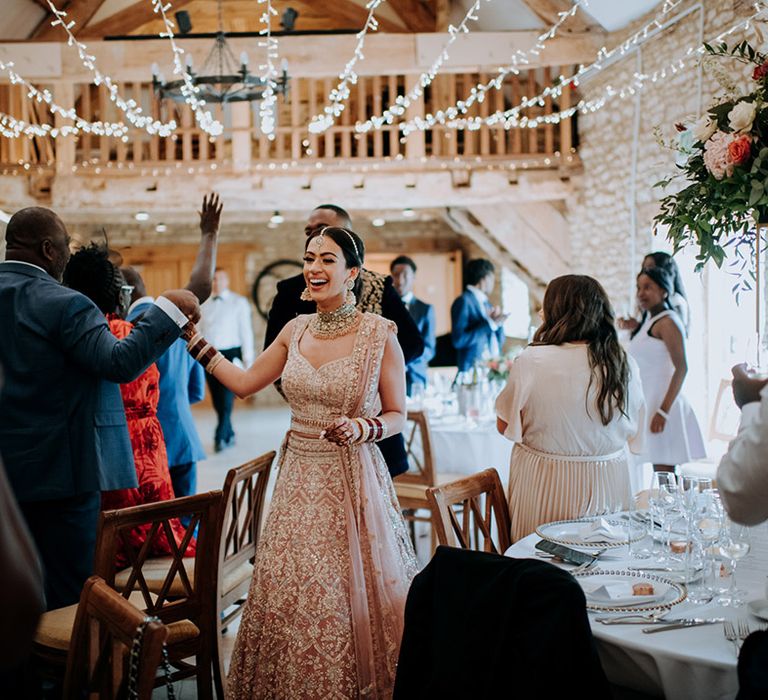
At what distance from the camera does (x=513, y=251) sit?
9.95 m

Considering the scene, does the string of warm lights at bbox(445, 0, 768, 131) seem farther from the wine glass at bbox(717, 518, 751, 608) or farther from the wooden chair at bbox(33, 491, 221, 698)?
the wooden chair at bbox(33, 491, 221, 698)

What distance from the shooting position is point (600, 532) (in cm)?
270

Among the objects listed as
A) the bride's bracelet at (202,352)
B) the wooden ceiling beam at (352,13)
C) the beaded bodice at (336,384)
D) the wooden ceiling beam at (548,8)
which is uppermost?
the wooden ceiling beam at (352,13)

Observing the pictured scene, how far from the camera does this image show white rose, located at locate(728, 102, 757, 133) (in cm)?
264

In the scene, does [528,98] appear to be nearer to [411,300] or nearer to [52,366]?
[411,300]

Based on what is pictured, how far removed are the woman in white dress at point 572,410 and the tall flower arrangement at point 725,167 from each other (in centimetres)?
42

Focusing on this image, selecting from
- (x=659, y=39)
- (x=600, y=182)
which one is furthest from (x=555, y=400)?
(x=600, y=182)

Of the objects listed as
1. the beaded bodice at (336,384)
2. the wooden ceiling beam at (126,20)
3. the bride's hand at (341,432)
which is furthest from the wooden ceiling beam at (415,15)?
the bride's hand at (341,432)

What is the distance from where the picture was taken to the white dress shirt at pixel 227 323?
1013 cm

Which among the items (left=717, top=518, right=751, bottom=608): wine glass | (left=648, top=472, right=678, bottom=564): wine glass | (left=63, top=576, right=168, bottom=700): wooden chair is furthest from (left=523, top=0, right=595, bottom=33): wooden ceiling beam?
(left=63, top=576, right=168, bottom=700): wooden chair

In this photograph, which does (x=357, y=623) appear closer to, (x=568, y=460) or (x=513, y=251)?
(x=568, y=460)

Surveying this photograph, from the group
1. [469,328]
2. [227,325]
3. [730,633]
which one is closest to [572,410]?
[730,633]

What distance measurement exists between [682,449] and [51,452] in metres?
3.55

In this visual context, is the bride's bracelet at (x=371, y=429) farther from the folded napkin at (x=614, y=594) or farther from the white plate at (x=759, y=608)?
the white plate at (x=759, y=608)
